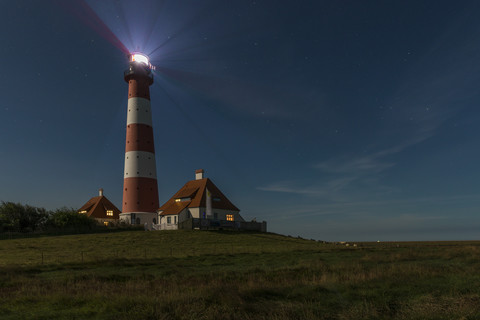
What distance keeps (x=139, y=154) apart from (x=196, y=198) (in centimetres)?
1119

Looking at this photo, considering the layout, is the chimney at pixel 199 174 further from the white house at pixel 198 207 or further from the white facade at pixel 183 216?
the white facade at pixel 183 216

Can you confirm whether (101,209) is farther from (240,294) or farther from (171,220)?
(240,294)

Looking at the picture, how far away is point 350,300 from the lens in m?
11.0

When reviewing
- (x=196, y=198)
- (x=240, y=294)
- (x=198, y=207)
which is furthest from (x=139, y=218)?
(x=240, y=294)

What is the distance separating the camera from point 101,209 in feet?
209

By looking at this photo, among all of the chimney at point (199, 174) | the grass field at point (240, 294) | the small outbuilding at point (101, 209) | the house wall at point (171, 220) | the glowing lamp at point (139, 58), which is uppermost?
the glowing lamp at point (139, 58)

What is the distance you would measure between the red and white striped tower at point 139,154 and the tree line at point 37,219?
6693 mm

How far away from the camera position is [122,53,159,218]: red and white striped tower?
175 feet

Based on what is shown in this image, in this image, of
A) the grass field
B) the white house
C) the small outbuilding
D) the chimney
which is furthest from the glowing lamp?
the grass field

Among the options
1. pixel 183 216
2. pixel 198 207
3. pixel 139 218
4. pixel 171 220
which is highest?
pixel 198 207

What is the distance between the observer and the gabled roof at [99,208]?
62406 mm

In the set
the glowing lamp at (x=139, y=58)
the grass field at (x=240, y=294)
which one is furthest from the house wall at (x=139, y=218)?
the grass field at (x=240, y=294)

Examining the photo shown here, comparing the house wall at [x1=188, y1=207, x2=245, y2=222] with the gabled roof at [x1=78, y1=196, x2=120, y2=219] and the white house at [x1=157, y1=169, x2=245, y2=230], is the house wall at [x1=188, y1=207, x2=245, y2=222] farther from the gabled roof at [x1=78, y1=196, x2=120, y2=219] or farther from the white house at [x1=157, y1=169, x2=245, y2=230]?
the gabled roof at [x1=78, y1=196, x2=120, y2=219]

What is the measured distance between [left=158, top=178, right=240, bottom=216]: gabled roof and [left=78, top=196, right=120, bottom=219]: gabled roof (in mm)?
13547
